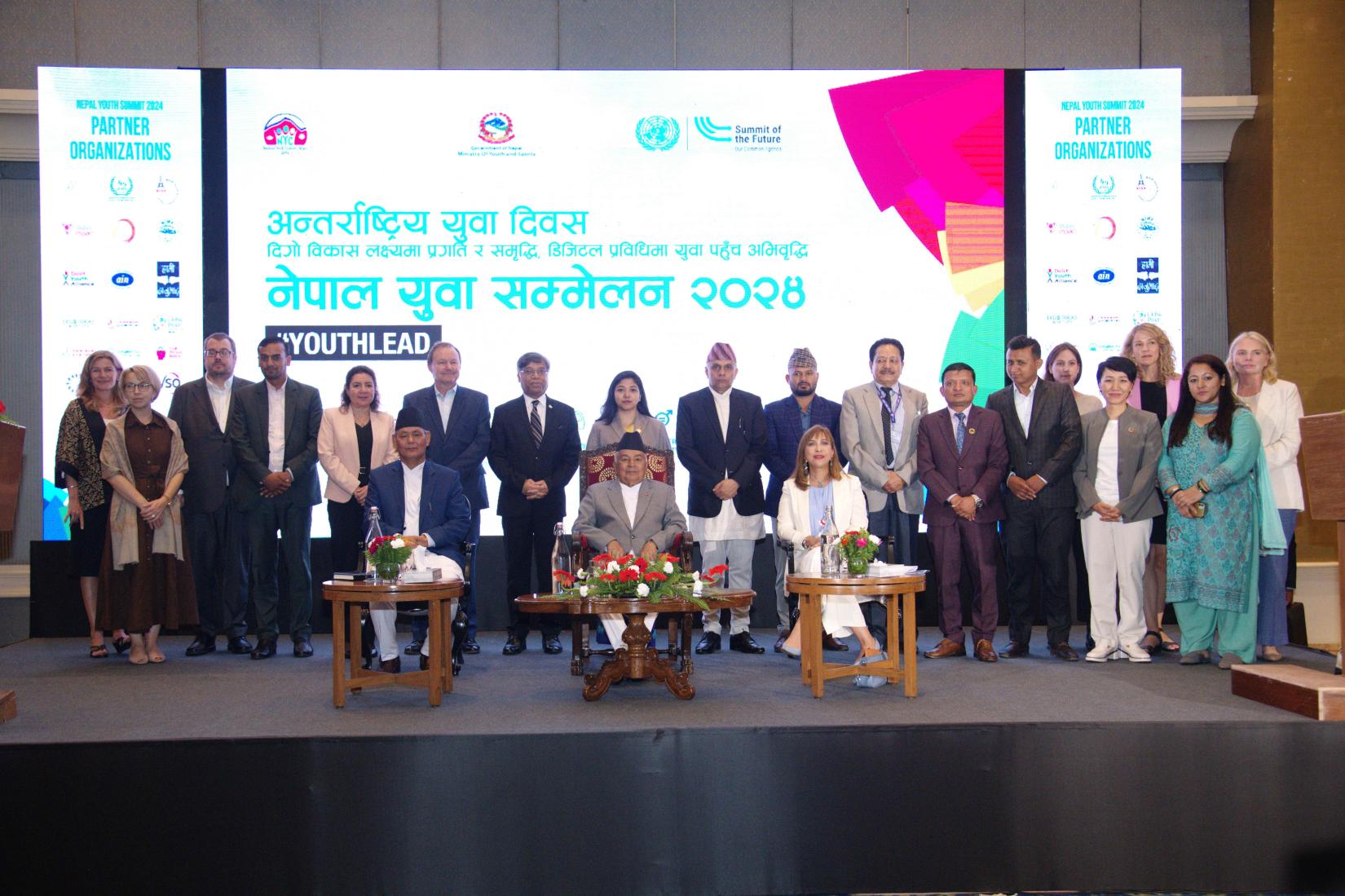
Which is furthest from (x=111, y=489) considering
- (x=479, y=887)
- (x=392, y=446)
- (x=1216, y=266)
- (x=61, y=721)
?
(x=1216, y=266)

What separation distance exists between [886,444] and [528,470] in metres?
1.93

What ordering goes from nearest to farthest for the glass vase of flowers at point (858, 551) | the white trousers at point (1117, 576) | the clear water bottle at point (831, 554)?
the glass vase of flowers at point (858, 551) → the clear water bottle at point (831, 554) → the white trousers at point (1117, 576)

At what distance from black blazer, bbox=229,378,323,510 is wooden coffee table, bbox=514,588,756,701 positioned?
1.84 metres

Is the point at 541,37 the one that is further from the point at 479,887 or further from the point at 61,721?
the point at 479,887

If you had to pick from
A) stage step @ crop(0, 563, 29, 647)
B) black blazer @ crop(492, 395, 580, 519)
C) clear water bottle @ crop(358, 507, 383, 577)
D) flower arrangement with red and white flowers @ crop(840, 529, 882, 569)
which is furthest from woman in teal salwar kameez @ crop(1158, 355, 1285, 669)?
stage step @ crop(0, 563, 29, 647)

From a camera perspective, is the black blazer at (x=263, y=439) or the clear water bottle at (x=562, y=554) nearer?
the clear water bottle at (x=562, y=554)

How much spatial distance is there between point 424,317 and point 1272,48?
5.82 meters

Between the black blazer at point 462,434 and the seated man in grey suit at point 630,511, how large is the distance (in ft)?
3.06

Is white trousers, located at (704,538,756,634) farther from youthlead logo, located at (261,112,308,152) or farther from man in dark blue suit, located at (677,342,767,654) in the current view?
youthlead logo, located at (261,112,308,152)

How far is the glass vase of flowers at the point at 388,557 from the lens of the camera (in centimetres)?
456

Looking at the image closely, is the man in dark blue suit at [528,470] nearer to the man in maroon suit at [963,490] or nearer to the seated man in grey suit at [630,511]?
the seated man in grey suit at [630,511]

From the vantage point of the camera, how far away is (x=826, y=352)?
23.1 ft

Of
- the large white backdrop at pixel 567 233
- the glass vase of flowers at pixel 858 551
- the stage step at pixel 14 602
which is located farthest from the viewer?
the stage step at pixel 14 602

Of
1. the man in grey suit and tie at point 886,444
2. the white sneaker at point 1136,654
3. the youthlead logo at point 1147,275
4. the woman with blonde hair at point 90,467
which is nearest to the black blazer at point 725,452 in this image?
the man in grey suit and tie at point 886,444
